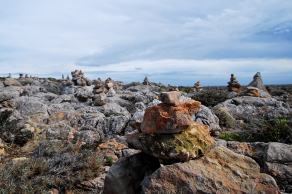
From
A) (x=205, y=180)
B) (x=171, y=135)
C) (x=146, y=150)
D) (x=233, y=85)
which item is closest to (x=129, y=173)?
(x=146, y=150)

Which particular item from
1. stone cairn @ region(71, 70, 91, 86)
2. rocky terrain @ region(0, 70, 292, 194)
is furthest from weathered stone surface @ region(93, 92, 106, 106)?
stone cairn @ region(71, 70, 91, 86)

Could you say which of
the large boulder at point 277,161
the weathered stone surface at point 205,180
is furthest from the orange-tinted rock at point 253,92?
the weathered stone surface at point 205,180

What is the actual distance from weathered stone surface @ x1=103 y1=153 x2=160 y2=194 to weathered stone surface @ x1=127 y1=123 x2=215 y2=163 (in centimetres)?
34

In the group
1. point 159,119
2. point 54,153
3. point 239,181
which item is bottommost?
point 54,153

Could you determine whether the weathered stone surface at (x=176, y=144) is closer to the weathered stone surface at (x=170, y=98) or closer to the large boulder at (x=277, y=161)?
the weathered stone surface at (x=170, y=98)

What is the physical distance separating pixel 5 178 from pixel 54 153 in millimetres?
3125

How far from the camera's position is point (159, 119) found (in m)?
8.91

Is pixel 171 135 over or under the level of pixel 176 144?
over

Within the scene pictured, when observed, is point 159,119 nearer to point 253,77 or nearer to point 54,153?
point 54,153

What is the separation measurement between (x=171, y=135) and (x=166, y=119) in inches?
14.1

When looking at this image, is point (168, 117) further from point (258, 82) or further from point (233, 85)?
point (258, 82)

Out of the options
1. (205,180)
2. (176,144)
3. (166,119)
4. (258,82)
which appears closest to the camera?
(205,180)

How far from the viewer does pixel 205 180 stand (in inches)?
326

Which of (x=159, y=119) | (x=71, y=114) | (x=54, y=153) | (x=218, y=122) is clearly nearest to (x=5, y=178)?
(x=54, y=153)
